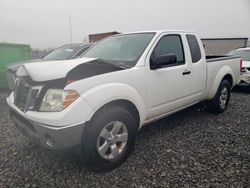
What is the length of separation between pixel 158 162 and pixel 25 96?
194 centimetres

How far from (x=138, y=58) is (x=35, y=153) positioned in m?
2.10

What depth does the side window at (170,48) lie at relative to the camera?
3252 millimetres

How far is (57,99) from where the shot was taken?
2279 mm

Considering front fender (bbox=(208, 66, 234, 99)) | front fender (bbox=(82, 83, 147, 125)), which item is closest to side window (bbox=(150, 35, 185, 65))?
front fender (bbox=(82, 83, 147, 125))

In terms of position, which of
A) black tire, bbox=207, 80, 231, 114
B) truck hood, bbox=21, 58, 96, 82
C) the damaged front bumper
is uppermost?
truck hood, bbox=21, 58, 96, 82

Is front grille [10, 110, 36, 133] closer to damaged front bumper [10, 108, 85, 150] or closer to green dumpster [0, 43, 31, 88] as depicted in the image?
damaged front bumper [10, 108, 85, 150]

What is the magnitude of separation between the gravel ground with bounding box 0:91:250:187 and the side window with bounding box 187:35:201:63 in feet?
4.37

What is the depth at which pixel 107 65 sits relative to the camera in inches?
106

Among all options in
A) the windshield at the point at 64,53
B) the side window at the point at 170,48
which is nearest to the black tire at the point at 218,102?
the side window at the point at 170,48

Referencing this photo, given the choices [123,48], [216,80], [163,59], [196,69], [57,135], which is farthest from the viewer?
[216,80]

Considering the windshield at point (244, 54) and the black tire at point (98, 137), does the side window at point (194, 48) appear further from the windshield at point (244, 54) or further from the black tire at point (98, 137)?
the windshield at point (244, 54)

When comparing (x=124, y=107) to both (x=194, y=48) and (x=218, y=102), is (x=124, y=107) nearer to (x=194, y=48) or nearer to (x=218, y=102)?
(x=194, y=48)

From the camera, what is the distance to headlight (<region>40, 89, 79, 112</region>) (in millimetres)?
2234

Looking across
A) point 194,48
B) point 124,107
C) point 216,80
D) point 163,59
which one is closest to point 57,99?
point 124,107
